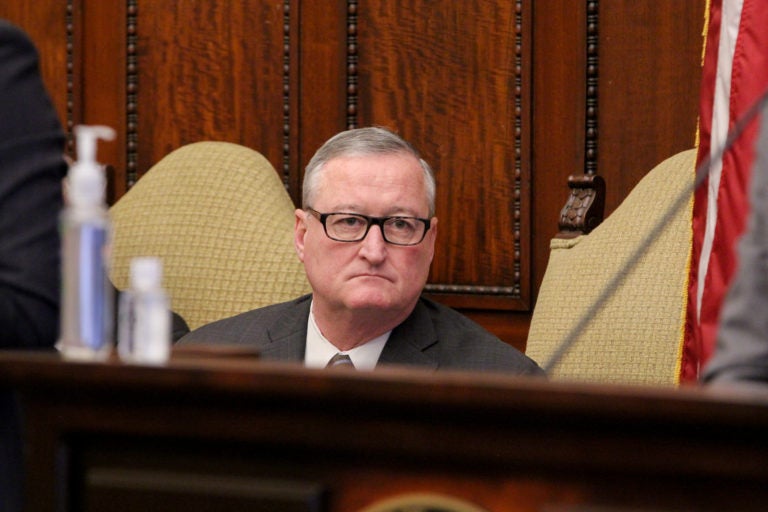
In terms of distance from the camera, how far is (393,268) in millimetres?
2660

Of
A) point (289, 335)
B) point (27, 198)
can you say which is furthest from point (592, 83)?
point (27, 198)

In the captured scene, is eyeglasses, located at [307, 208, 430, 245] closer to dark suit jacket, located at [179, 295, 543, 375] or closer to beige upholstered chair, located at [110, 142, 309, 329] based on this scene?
dark suit jacket, located at [179, 295, 543, 375]

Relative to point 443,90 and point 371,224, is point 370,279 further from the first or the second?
point 443,90

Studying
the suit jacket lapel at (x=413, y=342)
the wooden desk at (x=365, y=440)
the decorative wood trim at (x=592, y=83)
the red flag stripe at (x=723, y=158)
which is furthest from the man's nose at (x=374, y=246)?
the wooden desk at (x=365, y=440)

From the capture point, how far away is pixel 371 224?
2703 mm

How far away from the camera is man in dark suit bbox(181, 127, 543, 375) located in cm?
264

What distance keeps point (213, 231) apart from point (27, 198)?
1.97 m

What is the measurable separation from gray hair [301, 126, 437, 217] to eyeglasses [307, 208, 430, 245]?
9 cm

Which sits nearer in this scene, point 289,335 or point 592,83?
point 289,335

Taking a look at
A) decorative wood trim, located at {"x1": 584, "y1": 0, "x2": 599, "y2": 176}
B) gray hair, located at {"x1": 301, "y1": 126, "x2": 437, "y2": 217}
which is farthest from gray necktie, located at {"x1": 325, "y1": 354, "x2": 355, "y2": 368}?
decorative wood trim, located at {"x1": 584, "y1": 0, "x2": 599, "y2": 176}

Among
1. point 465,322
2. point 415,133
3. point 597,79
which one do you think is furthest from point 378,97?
point 465,322

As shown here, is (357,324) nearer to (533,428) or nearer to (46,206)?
(46,206)

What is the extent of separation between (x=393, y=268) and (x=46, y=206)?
108cm

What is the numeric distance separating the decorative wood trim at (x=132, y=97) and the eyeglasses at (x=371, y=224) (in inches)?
62.3
